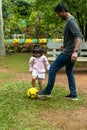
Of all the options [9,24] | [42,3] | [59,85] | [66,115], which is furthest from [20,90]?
[9,24]

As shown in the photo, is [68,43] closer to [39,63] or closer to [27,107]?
[39,63]

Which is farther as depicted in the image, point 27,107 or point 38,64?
point 38,64

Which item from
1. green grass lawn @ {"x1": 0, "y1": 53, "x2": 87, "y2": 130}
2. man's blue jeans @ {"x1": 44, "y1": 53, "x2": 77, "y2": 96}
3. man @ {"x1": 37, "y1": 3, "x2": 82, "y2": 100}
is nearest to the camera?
green grass lawn @ {"x1": 0, "y1": 53, "x2": 87, "y2": 130}

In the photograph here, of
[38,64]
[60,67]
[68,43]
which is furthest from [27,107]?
[68,43]

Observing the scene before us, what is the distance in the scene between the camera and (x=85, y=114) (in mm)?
6332

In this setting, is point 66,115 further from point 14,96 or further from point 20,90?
point 20,90

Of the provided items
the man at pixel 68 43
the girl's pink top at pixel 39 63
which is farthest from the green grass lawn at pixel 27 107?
the girl's pink top at pixel 39 63

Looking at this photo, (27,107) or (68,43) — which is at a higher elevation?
(68,43)

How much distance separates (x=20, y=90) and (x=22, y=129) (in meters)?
3.02

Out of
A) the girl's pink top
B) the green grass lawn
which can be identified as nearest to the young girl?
the girl's pink top

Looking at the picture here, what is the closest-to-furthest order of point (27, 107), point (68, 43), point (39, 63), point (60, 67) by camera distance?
point (27, 107) < point (68, 43) < point (60, 67) < point (39, 63)

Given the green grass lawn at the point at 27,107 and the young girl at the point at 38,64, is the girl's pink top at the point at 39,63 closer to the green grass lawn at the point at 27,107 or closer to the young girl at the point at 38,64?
Result: the young girl at the point at 38,64

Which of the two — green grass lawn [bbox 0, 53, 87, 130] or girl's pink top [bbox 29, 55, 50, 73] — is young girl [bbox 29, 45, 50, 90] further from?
green grass lawn [bbox 0, 53, 87, 130]

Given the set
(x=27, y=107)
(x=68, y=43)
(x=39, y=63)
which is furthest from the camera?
(x=39, y=63)
